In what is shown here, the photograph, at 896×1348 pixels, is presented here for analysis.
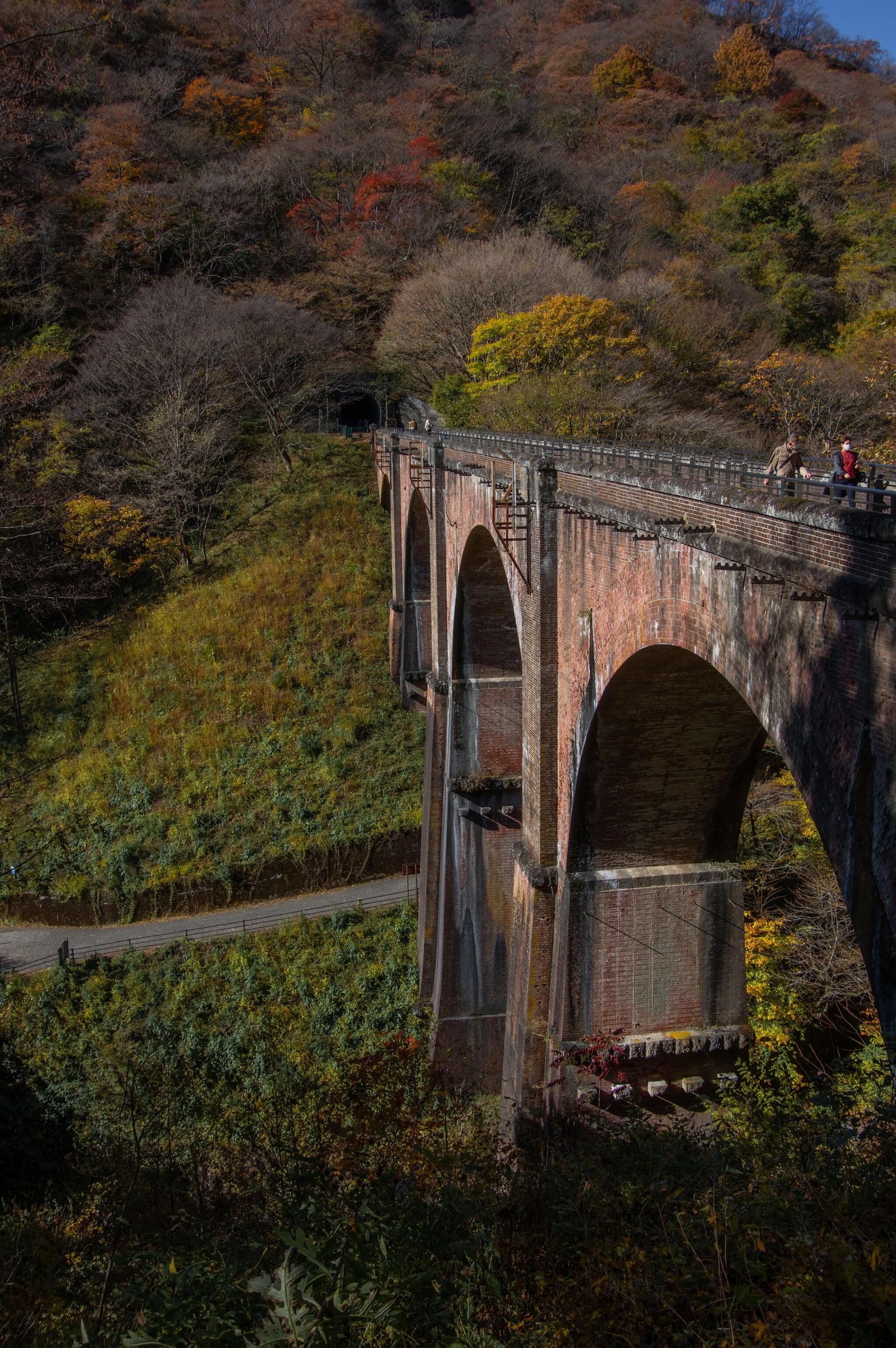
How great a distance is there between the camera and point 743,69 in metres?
55.5

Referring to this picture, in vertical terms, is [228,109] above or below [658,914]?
above

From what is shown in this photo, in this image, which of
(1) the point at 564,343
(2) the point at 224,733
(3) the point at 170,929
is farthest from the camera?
(1) the point at 564,343

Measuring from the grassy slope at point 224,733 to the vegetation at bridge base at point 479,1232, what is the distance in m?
11.0

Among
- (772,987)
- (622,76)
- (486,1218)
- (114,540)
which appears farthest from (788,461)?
(622,76)

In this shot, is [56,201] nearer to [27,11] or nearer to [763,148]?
[27,11]

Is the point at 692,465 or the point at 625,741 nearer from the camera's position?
the point at 692,465

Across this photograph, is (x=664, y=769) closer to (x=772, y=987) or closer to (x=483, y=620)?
(x=772, y=987)

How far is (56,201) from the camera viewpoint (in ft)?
126

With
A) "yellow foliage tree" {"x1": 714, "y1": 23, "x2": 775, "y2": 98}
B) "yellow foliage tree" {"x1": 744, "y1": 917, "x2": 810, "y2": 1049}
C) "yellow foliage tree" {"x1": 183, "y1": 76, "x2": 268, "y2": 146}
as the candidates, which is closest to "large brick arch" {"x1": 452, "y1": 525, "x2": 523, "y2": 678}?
"yellow foliage tree" {"x1": 744, "y1": 917, "x2": 810, "y2": 1049}

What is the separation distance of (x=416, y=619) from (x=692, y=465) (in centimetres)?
1739

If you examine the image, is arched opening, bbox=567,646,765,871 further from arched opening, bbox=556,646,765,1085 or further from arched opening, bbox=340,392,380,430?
arched opening, bbox=340,392,380,430

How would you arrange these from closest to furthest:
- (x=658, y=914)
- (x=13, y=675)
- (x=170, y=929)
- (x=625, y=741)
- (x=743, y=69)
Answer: (x=625, y=741)
(x=658, y=914)
(x=170, y=929)
(x=13, y=675)
(x=743, y=69)

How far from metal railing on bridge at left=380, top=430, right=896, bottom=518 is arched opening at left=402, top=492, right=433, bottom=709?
134 inches

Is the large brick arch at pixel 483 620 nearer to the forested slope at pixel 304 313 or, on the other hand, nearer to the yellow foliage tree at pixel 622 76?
the forested slope at pixel 304 313
